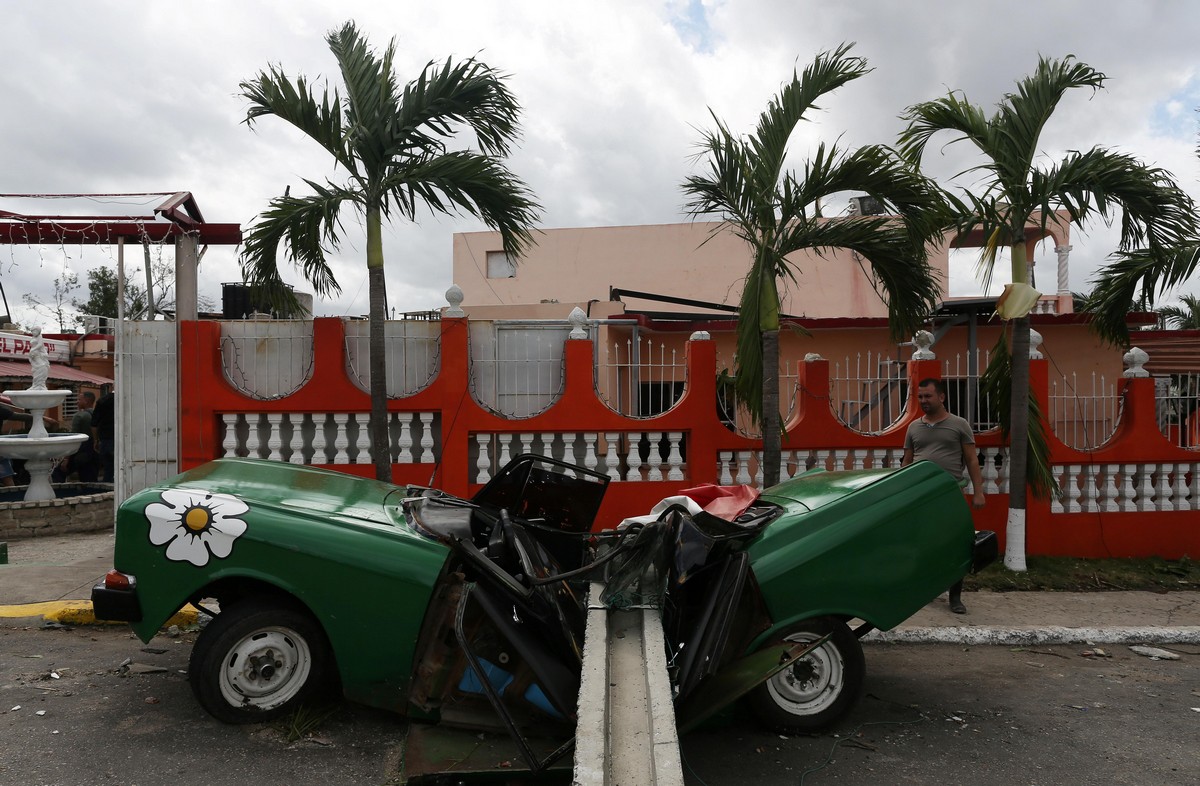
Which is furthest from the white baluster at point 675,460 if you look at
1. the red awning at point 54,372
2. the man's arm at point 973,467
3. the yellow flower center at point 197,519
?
the red awning at point 54,372

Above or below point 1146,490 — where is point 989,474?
above

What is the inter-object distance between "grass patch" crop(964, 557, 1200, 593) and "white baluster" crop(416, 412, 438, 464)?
4.77m

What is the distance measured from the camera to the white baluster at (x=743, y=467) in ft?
25.6

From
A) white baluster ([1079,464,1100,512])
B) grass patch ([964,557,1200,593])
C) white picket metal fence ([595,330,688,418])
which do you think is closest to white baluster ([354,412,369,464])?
white picket metal fence ([595,330,688,418])

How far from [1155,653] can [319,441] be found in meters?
6.71

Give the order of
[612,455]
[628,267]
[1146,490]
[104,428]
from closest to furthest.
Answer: [612,455] < [1146,490] < [104,428] < [628,267]

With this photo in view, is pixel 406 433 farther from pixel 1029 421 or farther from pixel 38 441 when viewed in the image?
pixel 1029 421

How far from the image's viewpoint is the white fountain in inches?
395

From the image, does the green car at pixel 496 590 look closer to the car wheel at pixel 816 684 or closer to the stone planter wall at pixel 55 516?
the car wheel at pixel 816 684

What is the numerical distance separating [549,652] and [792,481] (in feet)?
6.67

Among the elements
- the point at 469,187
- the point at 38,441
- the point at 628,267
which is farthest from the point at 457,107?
the point at 628,267

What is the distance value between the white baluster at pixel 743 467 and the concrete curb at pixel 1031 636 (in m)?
2.30

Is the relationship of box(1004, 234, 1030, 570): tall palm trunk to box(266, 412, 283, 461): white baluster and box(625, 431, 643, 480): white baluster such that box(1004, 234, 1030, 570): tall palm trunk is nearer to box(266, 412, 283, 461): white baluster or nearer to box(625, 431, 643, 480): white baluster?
box(625, 431, 643, 480): white baluster

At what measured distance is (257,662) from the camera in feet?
12.9
